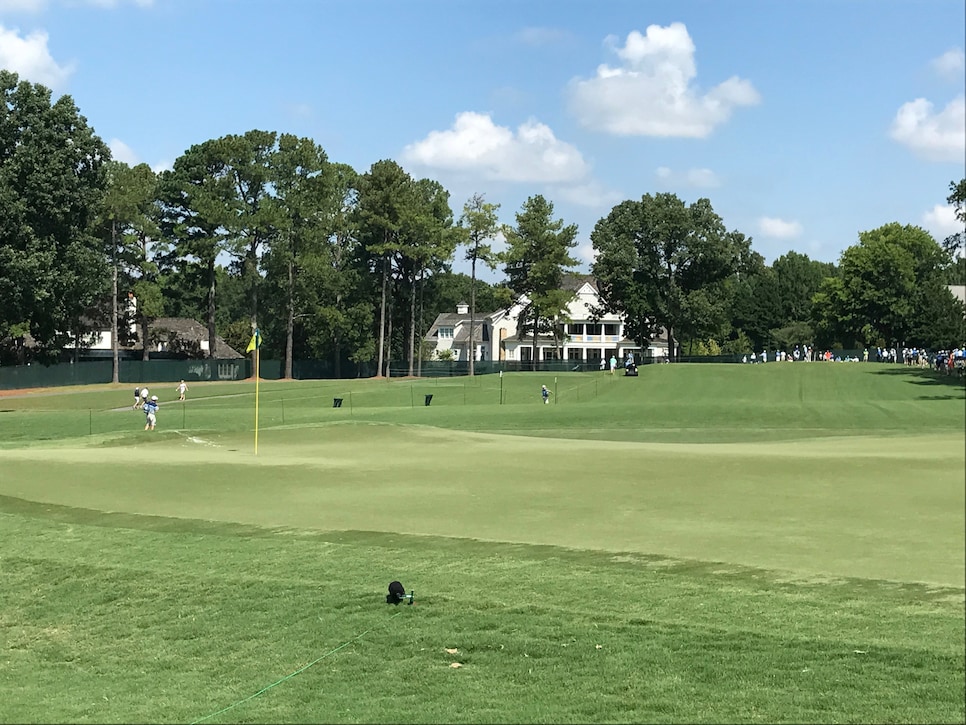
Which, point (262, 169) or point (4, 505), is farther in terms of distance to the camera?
point (262, 169)

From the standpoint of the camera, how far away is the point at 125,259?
93.4 metres

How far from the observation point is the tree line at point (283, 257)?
216 ft

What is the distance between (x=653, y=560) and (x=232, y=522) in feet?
29.5

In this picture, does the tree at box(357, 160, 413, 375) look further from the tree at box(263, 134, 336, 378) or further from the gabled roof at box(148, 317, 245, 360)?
the gabled roof at box(148, 317, 245, 360)

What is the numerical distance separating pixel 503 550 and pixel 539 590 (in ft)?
6.65

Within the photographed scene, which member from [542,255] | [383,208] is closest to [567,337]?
[542,255]

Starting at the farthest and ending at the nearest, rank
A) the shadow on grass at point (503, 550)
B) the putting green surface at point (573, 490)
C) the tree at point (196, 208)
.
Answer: the tree at point (196, 208), the shadow on grass at point (503, 550), the putting green surface at point (573, 490)

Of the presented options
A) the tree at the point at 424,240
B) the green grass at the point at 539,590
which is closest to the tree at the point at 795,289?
the tree at the point at 424,240

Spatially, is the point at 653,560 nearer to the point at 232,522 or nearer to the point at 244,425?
the point at 232,522

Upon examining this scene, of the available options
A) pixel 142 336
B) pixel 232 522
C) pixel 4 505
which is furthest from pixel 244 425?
pixel 142 336

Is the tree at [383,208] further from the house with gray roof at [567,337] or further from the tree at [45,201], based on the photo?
the tree at [45,201]

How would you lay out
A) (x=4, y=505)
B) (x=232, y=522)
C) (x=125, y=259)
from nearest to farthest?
(x=232, y=522)
(x=4, y=505)
(x=125, y=259)

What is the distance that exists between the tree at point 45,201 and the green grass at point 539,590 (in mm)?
47370

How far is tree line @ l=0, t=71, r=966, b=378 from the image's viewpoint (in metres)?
65.9
